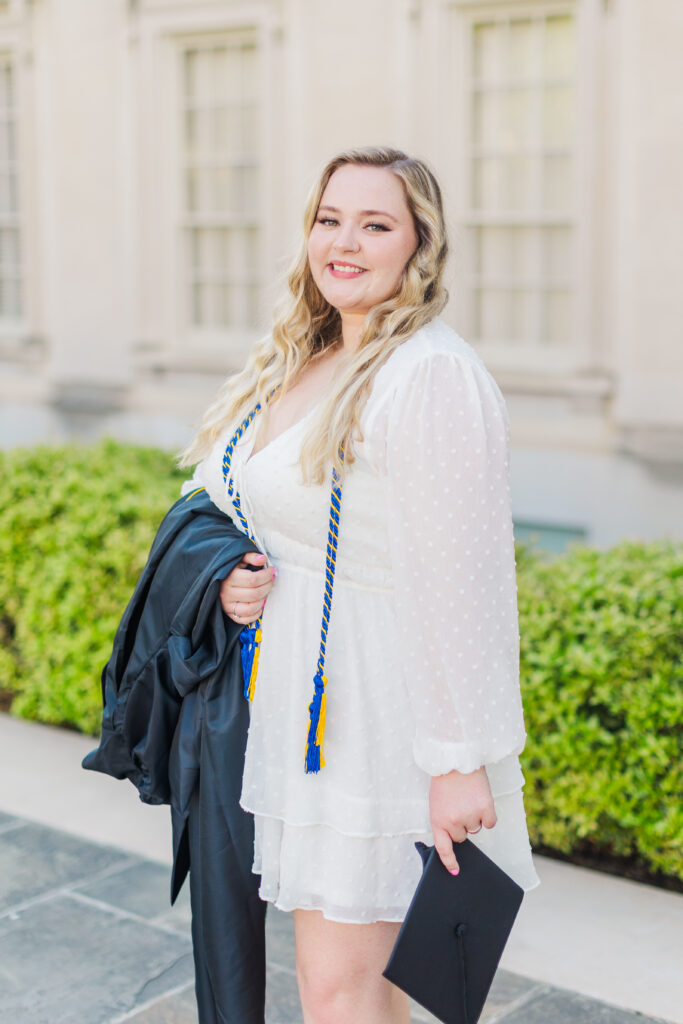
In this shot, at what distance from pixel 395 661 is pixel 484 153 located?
6.99 m

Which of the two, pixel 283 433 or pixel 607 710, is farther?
pixel 607 710

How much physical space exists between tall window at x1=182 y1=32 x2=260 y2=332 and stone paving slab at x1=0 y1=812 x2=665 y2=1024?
6.57 metres

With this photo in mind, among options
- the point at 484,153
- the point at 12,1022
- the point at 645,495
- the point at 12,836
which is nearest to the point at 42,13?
the point at 484,153

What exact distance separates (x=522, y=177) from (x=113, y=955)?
6.45 metres

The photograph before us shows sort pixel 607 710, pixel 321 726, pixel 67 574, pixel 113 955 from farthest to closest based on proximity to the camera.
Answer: pixel 67 574, pixel 607 710, pixel 113 955, pixel 321 726

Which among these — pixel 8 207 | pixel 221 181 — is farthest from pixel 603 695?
pixel 8 207

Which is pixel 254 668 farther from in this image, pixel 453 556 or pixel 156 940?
pixel 156 940

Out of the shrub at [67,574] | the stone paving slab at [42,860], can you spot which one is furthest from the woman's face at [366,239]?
the shrub at [67,574]

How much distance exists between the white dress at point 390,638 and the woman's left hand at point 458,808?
0.13ft

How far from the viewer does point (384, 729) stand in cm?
219

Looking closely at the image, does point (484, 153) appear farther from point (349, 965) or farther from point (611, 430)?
point (349, 965)

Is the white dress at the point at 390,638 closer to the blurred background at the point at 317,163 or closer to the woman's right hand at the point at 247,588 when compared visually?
the woman's right hand at the point at 247,588

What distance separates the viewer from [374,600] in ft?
7.13

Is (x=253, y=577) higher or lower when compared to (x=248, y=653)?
higher
